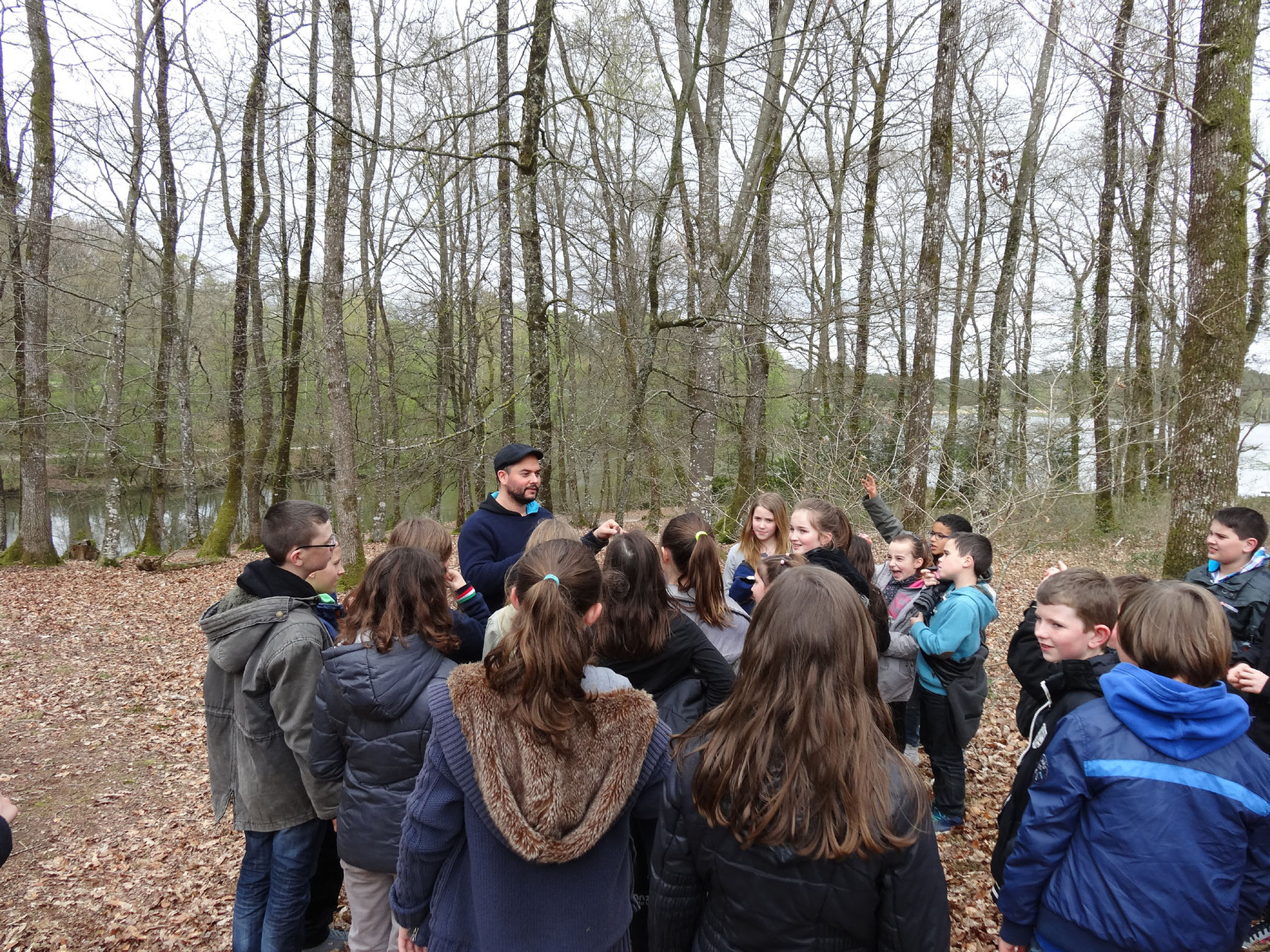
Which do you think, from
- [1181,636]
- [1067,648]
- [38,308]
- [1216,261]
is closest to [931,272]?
[1216,261]

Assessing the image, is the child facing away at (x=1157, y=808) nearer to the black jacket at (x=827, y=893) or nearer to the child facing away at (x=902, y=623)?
the black jacket at (x=827, y=893)

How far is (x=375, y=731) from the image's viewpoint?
2348 millimetres

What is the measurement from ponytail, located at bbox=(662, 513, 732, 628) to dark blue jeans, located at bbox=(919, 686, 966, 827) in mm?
1661

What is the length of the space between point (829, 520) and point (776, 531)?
30cm

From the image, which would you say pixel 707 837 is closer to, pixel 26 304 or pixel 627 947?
pixel 627 947

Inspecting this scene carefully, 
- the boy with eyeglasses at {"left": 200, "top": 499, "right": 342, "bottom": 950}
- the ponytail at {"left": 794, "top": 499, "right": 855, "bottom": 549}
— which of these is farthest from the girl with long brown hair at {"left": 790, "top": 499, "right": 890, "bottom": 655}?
the boy with eyeglasses at {"left": 200, "top": 499, "right": 342, "bottom": 950}

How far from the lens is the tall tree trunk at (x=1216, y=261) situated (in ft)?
18.2

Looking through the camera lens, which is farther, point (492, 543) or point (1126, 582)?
point (492, 543)

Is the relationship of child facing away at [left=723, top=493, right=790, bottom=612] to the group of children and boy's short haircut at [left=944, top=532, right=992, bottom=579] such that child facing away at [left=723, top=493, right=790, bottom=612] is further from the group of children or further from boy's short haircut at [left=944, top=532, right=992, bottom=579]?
boy's short haircut at [left=944, top=532, right=992, bottom=579]

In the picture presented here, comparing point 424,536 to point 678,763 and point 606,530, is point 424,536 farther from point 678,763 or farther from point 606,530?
point 678,763

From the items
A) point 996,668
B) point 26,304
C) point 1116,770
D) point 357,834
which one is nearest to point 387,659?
point 357,834

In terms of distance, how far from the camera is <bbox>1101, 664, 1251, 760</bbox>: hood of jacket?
6.07 feet

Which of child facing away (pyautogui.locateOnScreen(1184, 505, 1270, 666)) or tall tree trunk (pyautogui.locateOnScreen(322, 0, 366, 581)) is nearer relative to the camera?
child facing away (pyautogui.locateOnScreen(1184, 505, 1270, 666))

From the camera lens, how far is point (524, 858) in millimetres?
1686
